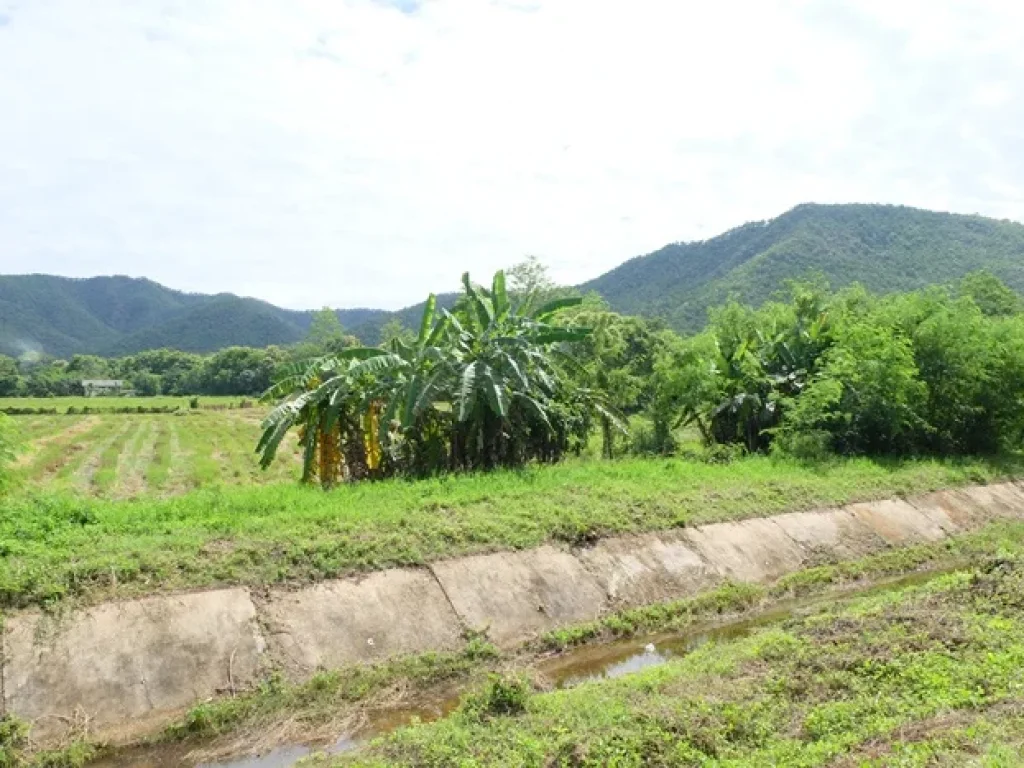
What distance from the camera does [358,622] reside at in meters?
7.80

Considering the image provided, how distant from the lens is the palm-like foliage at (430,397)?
1300cm

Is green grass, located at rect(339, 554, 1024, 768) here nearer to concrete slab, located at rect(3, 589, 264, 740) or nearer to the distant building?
concrete slab, located at rect(3, 589, 264, 740)

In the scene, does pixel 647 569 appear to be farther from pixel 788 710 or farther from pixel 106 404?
pixel 106 404

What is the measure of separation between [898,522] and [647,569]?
5.97 m

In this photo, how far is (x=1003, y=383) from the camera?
18.5 m

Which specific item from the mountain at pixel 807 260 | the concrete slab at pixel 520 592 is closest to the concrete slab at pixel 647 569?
the concrete slab at pixel 520 592

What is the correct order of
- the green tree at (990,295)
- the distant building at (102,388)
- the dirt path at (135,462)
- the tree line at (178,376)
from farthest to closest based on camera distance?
the distant building at (102,388)
the tree line at (178,376)
the green tree at (990,295)
the dirt path at (135,462)

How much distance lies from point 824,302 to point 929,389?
3.53 metres

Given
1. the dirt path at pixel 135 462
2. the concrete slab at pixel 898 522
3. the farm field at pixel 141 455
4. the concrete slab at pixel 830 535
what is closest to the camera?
the concrete slab at pixel 830 535

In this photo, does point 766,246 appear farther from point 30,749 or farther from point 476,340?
point 30,749

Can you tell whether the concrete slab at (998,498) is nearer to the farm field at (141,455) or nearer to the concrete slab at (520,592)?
the concrete slab at (520,592)

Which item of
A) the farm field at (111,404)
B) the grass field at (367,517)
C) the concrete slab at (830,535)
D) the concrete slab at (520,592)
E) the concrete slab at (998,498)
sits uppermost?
the grass field at (367,517)

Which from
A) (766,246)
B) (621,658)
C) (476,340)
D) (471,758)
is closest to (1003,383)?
(476,340)

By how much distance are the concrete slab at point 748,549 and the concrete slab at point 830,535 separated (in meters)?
0.24
